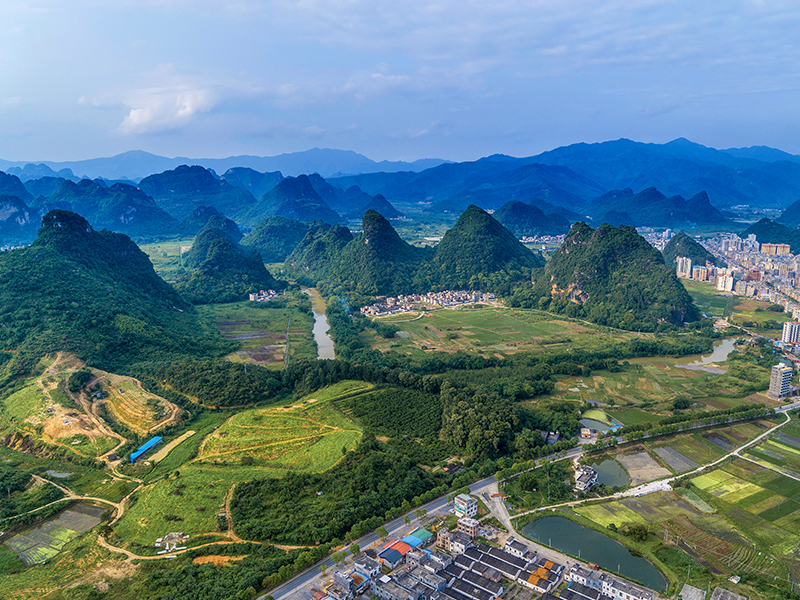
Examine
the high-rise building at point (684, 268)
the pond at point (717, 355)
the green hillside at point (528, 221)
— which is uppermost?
the green hillside at point (528, 221)

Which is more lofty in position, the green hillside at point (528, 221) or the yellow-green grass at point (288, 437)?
the green hillside at point (528, 221)

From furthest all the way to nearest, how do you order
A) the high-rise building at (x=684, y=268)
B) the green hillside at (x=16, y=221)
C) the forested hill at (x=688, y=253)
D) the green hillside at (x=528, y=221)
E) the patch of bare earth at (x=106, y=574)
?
the green hillside at (x=528, y=221) → the green hillside at (x=16, y=221) → the forested hill at (x=688, y=253) → the high-rise building at (x=684, y=268) → the patch of bare earth at (x=106, y=574)

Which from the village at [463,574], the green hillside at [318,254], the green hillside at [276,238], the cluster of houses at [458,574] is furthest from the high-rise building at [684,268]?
the cluster of houses at [458,574]

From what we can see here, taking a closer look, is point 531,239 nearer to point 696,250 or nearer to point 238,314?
point 696,250

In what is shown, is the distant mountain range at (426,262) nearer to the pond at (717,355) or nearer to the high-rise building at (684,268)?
the high-rise building at (684,268)

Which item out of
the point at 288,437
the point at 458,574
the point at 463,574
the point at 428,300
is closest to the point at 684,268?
the point at 428,300

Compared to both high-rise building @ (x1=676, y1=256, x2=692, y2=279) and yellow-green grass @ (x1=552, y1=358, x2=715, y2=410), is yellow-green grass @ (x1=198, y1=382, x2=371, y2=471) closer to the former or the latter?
yellow-green grass @ (x1=552, y1=358, x2=715, y2=410)
